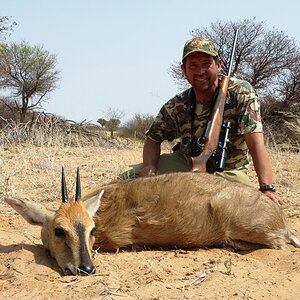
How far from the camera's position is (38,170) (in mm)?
9102

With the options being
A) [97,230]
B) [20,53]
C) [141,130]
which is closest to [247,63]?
[141,130]

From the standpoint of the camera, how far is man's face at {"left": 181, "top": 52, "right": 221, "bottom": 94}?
20.2ft

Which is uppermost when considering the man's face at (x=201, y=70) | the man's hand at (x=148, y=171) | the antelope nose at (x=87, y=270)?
the man's face at (x=201, y=70)

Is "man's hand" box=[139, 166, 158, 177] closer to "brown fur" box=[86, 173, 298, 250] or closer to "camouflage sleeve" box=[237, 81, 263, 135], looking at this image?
"camouflage sleeve" box=[237, 81, 263, 135]

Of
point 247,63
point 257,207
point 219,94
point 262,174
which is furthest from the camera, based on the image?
point 247,63

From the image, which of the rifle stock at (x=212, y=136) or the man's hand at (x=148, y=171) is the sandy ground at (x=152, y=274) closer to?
the rifle stock at (x=212, y=136)

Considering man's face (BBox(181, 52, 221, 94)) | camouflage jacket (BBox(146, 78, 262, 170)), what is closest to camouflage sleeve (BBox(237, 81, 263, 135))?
camouflage jacket (BBox(146, 78, 262, 170))

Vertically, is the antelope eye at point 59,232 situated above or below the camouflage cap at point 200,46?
below

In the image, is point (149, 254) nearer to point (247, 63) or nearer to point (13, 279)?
point (13, 279)

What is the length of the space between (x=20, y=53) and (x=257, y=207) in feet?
96.4

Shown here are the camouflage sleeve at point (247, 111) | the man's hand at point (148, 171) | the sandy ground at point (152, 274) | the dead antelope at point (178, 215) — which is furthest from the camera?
the man's hand at point (148, 171)

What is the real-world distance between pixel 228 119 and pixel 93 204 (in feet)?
7.28

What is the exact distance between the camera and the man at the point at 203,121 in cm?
598

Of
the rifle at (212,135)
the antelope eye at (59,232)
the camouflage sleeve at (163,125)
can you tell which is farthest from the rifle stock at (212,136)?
the antelope eye at (59,232)
